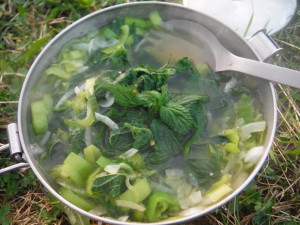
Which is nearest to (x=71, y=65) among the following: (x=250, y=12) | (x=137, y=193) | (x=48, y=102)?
(x=48, y=102)

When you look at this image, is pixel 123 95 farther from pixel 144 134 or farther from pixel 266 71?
pixel 266 71

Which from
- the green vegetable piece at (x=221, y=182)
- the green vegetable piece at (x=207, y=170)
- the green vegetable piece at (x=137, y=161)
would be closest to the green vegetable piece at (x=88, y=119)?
the green vegetable piece at (x=137, y=161)

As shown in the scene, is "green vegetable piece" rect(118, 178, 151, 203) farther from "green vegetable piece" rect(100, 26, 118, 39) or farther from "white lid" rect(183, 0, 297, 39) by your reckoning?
"white lid" rect(183, 0, 297, 39)

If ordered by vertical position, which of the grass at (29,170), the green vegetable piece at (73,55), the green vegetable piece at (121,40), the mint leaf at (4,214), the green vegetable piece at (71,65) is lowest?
the mint leaf at (4,214)

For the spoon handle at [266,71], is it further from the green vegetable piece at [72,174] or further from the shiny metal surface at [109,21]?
the green vegetable piece at [72,174]

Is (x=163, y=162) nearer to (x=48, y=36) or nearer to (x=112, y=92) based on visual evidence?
(x=112, y=92)
